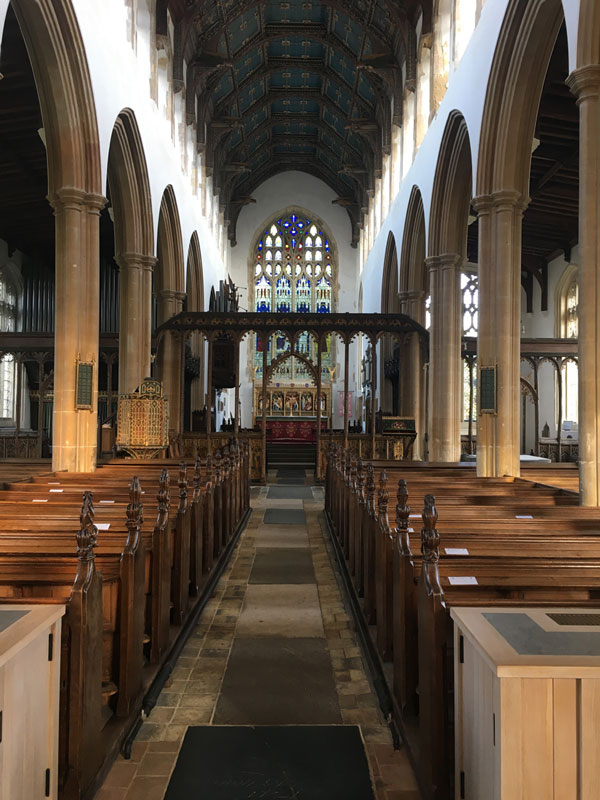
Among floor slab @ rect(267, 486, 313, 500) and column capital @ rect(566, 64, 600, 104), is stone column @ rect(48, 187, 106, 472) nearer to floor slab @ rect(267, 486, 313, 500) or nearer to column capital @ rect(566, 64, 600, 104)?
floor slab @ rect(267, 486, 313, 500)

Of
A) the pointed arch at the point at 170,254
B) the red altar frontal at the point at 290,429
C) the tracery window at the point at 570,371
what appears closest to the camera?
the pointed arch at the point at 170,254

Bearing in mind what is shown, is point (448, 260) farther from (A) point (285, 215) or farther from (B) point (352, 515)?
(A) point (285, 215)

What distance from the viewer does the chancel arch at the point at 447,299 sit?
12.0 metres

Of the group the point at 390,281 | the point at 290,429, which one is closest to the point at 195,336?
the point at 290,429

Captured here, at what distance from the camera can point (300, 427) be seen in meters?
20.2

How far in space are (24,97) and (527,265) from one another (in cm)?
1505

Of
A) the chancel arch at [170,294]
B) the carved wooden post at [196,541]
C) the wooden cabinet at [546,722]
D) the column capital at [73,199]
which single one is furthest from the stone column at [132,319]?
the wooden cabinet at [546,722]

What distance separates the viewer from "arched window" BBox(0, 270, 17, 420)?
16828 millimetres

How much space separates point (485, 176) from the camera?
923 centimetres

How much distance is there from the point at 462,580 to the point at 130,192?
1061 centimetres

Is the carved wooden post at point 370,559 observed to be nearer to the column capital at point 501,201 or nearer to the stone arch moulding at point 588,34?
the stone arch moulding at point 588,34

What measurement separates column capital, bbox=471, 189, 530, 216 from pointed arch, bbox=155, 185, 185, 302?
7.72 metres

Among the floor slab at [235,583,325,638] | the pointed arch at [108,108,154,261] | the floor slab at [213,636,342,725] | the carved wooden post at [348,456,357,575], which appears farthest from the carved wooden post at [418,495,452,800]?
the pointed arch at [108,108,154,261]

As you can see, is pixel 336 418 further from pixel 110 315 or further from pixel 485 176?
pixel 485 176
